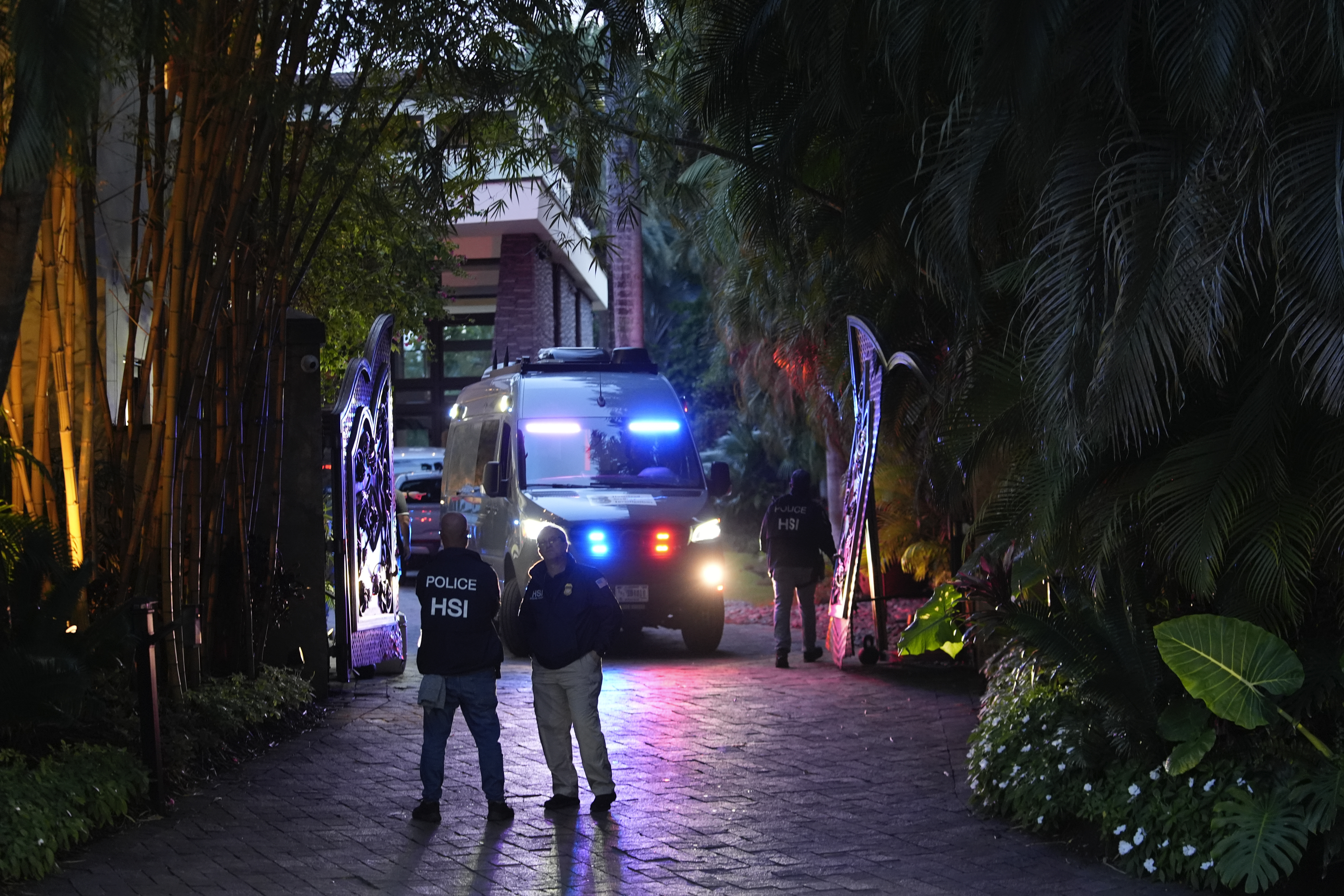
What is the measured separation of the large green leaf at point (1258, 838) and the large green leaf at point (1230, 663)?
341mm

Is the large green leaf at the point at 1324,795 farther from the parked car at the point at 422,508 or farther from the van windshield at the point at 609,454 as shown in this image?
the parked car at the point at 422,508

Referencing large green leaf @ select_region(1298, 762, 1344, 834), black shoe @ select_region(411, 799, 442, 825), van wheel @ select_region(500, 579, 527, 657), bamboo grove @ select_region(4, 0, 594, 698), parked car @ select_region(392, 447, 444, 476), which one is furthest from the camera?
parked car @ select_region(392, 447, 444, 476)

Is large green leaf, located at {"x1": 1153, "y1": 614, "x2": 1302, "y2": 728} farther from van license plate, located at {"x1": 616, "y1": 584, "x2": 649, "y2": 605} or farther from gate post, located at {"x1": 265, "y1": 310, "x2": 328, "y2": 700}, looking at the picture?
van license plate, located at {"x1": 616, "y1": 584, "x2": 649, "y2": 605}

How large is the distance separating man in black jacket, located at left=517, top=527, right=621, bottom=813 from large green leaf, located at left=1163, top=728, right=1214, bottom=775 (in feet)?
9.30

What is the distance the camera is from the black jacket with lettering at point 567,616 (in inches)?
295

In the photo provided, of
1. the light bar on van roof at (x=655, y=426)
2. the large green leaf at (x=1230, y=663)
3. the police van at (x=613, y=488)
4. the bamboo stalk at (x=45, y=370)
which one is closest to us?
the large green leaf at (x=1230, y=663)

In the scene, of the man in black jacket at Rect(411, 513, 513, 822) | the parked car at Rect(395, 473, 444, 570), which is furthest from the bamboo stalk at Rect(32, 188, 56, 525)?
the parked car at Rect(395, 473, 444, 570)

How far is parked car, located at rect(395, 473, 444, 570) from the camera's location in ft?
76.3

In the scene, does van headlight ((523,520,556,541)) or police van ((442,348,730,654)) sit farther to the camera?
police van ((442,348,730,654))

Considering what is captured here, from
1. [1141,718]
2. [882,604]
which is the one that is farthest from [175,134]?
[1141,718]

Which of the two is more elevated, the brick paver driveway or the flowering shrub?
the flowering shrub

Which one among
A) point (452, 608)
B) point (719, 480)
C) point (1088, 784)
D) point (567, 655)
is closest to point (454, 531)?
point (452, 608)

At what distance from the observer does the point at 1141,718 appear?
6574 millimetres

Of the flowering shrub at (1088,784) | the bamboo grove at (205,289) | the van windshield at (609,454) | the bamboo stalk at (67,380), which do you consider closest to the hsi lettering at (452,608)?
the bamboo grove at (205,289)
